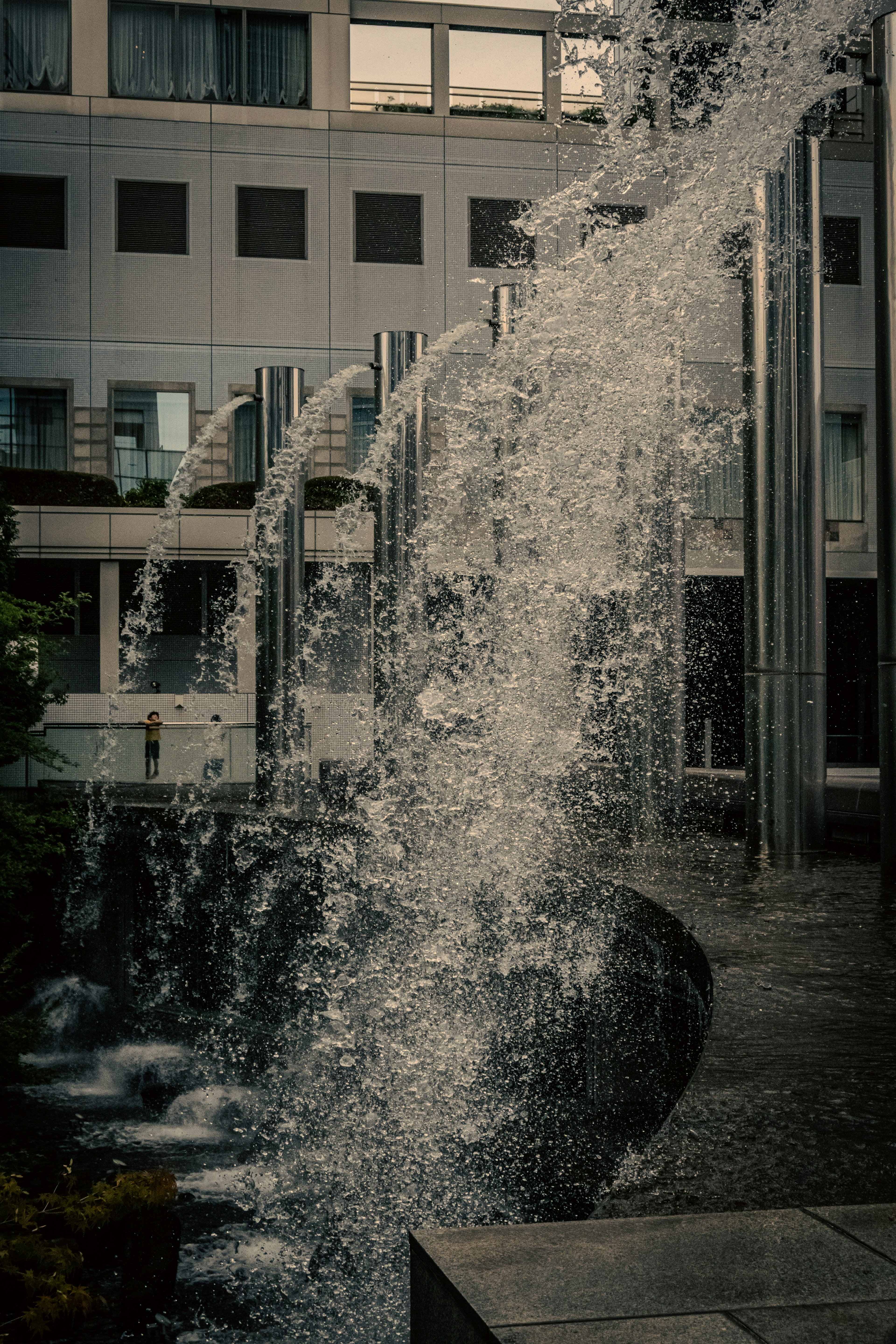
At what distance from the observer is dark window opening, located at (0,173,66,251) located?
77.0 ft

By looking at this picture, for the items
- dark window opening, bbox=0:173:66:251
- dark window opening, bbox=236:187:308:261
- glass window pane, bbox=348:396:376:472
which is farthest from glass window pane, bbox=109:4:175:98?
glass window pane, bbox=348:396:376:472

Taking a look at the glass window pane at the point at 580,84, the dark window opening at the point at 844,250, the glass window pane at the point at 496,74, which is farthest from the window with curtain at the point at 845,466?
the glass window pane at the point at 496,74

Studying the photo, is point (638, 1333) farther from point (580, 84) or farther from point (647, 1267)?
point (580, 84)

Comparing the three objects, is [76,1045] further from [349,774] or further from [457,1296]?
[457,1296]

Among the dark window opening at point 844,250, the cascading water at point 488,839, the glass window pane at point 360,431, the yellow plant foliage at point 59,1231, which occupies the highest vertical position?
the dark window opening at point 844,250

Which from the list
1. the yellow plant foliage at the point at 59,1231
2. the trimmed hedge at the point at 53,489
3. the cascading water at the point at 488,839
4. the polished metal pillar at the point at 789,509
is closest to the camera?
the cascading water at the point at 488,839

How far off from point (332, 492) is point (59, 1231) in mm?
18358

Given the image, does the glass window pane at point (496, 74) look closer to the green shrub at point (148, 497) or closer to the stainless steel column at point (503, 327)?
the green shrub at point (148, 497)

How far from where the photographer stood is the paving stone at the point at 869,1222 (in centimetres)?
229

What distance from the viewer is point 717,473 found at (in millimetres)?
24703

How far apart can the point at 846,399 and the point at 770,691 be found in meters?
19.2

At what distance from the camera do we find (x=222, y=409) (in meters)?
18.1

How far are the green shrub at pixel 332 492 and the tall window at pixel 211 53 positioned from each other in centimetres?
778

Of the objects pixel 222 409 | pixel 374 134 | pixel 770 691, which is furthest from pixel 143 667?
pixel 770 691
